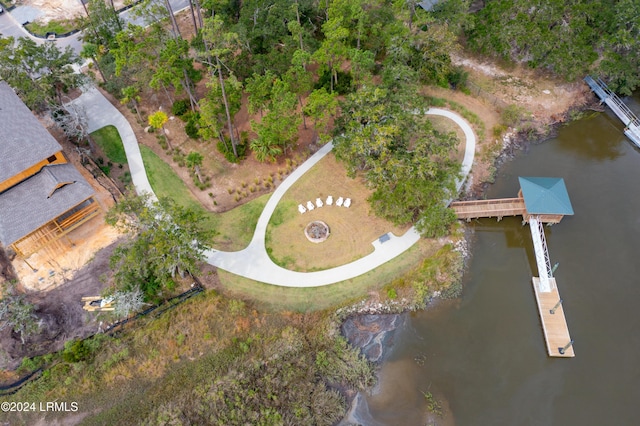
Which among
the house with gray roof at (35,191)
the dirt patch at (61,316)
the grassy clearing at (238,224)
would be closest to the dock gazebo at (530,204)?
the grassy clearing at (238,224)

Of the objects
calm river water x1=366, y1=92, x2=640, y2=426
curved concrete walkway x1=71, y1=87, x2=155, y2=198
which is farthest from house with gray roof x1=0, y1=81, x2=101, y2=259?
calm river water x1=366, y1=92, x2=640, y2=426

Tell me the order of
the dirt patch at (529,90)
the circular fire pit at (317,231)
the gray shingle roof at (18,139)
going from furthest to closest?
1. the dirt patch at (529,90)
2. the circular fire pit at (317,231)
3. the gray shingle roof at (18,139)

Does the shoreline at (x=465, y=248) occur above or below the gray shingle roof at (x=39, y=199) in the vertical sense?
below

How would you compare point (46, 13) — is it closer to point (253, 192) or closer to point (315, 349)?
point (253, 192)

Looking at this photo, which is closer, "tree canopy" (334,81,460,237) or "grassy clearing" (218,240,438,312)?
"grassy clearing" (218,240,438,312)

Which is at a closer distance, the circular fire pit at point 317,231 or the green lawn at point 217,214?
the circular fire pit at point 317,231

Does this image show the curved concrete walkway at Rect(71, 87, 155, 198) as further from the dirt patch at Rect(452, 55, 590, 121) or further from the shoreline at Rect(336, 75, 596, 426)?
the dirt patch at Rect(452, 55, 590, 121)

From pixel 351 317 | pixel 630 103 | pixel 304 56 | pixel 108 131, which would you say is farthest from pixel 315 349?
pixel 630 103

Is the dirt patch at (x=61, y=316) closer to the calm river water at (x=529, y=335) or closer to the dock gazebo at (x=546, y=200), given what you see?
the calm river water at (x=529, y=335)

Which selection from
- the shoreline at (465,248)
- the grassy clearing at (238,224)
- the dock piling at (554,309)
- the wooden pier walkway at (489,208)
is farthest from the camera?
the wooden pier walkway at (489,208)
